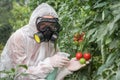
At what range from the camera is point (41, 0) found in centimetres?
723

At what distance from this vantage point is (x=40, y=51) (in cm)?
353

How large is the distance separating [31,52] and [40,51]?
0.29 feet

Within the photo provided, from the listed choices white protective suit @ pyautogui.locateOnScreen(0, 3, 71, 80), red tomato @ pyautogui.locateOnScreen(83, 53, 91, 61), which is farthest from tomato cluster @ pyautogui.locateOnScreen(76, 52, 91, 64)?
white protective suit @ pyautogui.locateOnScreen(0, 3, 71, 80)

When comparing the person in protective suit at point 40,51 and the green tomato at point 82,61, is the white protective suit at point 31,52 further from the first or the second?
the green tomato at point 82,61

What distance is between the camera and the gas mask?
3.34m

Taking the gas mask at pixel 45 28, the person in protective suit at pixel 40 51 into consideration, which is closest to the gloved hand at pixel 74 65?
the person in protective suit at pixel 40 51

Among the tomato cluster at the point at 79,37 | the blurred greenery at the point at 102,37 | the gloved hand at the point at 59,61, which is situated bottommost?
the blurred greenery at the point at 102,37

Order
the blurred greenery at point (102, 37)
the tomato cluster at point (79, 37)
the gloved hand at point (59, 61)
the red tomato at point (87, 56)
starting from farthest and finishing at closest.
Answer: the gloved hand at point (59, 61), the tomato cluster at point (79, 37), the red tomato at point (87, 56), the blurred greenery at point (102, 37)

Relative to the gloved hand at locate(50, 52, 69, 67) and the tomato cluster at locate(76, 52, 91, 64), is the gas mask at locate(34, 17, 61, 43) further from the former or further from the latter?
the tomato cluster at locate(76, 52, 91, 64)

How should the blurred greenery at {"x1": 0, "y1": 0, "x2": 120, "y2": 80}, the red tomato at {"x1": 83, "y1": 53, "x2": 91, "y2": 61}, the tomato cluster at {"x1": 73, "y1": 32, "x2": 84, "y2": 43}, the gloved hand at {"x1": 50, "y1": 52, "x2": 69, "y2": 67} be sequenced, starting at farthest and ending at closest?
1. the gloved hand at {"x1": 50, "y1": 52, "x2": 69, "y2": 67}
2. the tomato cluster at {"x1": 73, "y1": 32, "x2": 84, "y2": 43}
3. the red tomato at {"x1": 83, "y1": 53, "x2": 91, "y2": 61}
4. the blurred greenery at {"x1": 0, "y1": 0, "x2": 120, "y2": 80}

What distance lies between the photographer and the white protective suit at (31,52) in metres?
3.36

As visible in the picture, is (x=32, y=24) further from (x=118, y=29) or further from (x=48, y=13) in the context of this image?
(x=118, y=29)

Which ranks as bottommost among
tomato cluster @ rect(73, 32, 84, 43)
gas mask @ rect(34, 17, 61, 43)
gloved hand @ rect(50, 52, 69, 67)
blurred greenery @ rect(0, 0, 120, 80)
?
blurred greenery @ rect(0, 0, 120, 80)

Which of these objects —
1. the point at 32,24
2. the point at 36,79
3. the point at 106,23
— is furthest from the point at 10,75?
the point at 106,23
